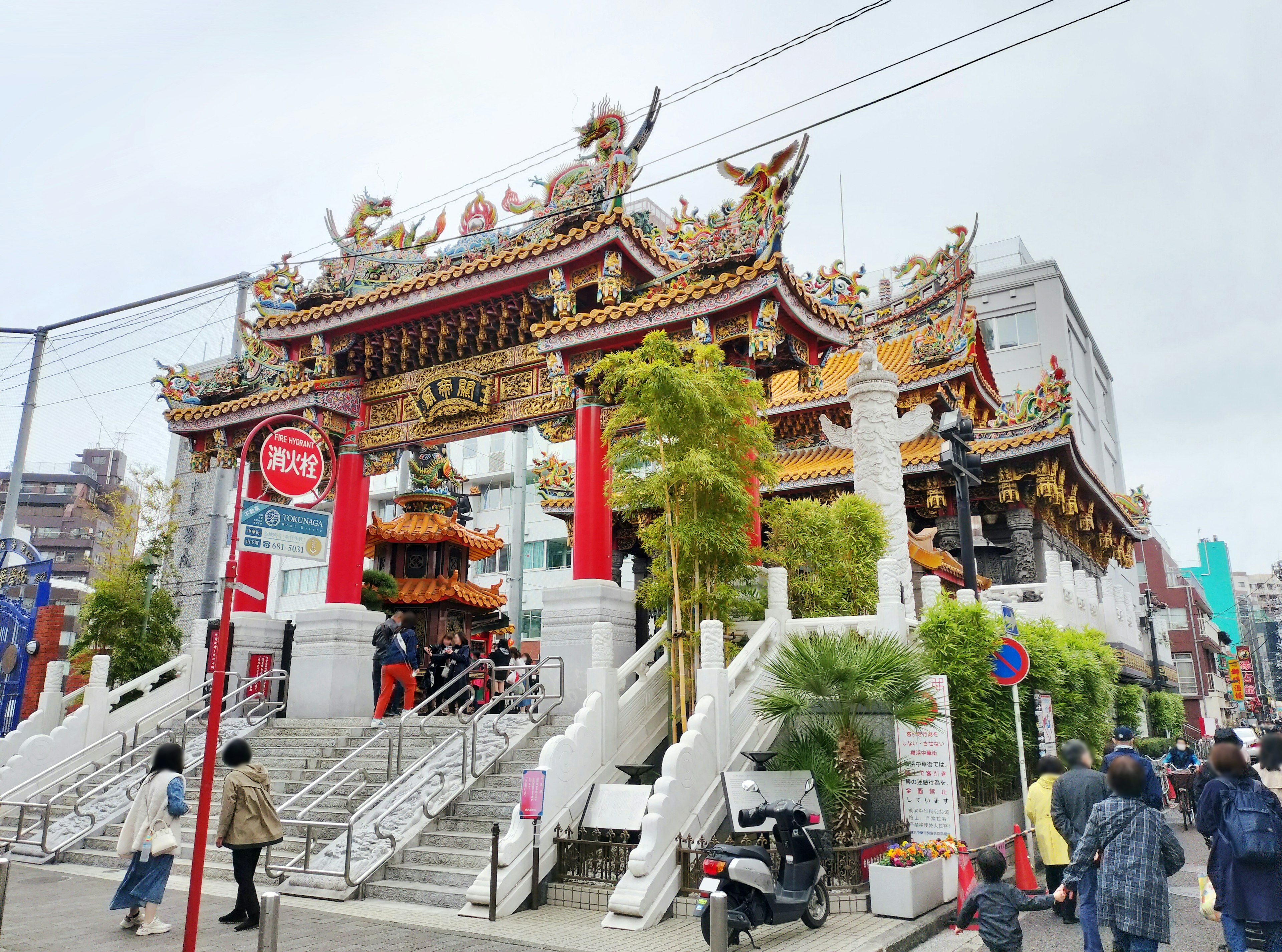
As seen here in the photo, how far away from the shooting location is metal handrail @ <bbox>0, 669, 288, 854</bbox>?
12711 mm

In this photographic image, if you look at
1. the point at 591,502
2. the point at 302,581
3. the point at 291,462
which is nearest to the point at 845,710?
the point at 591,502

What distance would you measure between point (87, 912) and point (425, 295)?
36.4 feet

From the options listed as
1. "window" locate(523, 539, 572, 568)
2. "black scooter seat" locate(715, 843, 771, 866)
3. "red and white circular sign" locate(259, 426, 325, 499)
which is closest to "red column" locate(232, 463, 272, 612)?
"red and white circular sign" locate(259, 426, 325, 499)

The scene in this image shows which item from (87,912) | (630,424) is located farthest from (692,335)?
(87,912)

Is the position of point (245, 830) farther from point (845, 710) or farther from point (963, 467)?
point (963, 467)

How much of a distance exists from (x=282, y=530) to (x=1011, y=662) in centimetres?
811

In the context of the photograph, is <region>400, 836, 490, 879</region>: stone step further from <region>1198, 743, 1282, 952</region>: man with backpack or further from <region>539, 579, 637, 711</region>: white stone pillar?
<region>1198, 743, 1282, 952</region>: man with backpack

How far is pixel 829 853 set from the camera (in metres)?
9.45

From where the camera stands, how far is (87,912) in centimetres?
950

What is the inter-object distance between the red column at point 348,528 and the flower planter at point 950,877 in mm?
11546

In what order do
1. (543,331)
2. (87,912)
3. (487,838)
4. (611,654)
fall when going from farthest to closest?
1. (543,331)
2. (611,654)
3. (487,838)
4. (87,912)

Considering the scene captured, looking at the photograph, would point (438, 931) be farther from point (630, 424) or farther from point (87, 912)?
point (630, 424)

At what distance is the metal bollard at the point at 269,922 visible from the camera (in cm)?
618

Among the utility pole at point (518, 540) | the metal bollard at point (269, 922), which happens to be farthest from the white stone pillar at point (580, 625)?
the utility pole at point (518, 540)
